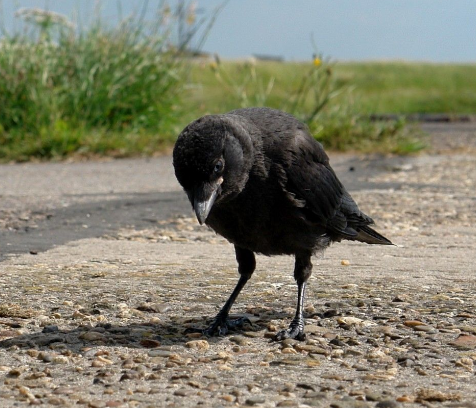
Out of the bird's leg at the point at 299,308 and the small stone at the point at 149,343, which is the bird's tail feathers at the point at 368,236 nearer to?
the bird's leg at the point at 299,308

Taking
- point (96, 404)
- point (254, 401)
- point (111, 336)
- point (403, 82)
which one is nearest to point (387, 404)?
point (254, 401)

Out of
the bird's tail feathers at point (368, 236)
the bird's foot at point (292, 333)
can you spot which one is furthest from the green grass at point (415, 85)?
the bird's foot at point (292, 333)

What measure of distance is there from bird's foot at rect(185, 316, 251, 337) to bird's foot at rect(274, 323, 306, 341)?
0.23 meters

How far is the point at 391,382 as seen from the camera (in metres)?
3.05

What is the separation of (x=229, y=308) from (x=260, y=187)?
2.17ft

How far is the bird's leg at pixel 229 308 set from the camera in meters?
3.78

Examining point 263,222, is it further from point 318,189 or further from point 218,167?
point 318,189

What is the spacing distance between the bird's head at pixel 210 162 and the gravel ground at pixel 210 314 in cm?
65

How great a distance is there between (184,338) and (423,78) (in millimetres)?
29526

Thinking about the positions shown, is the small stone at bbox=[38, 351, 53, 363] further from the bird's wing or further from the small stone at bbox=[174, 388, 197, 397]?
the bird's wing

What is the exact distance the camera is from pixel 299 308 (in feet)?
12.6

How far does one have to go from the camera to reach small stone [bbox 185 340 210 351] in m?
3.54

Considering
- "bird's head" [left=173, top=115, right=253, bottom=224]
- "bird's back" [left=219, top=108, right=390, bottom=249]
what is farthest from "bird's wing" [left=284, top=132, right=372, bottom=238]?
"bird's head" [left=173, top=115, right=253, bottom=224]

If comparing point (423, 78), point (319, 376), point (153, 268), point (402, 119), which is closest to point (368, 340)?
point (319, 376)
